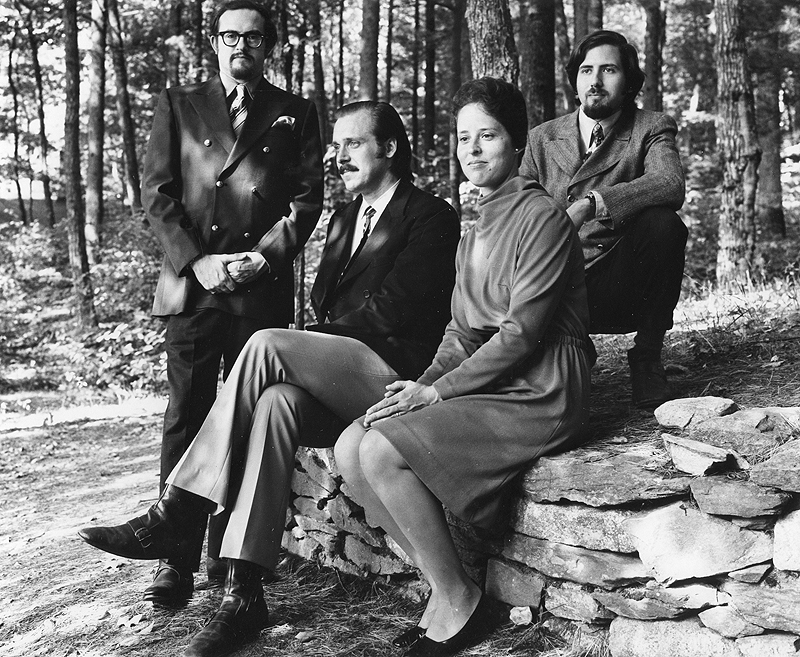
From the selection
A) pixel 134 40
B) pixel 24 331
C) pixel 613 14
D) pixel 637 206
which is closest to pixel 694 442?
pixel 637 206

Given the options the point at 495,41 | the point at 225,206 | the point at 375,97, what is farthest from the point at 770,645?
the point at 375,97

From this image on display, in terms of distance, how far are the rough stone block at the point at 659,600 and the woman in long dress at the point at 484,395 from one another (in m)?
0.49

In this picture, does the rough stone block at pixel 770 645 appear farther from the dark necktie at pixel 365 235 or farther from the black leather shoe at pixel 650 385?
the dark necktie at pixel 365 235

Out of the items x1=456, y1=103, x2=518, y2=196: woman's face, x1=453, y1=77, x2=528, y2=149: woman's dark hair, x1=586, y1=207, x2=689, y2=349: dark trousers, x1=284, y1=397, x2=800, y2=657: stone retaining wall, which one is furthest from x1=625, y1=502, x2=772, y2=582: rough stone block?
x1=453, y1=77, x2=528, y2=149: woman's dark hair

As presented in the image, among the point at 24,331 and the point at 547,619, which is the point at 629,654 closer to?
the point at 547,619

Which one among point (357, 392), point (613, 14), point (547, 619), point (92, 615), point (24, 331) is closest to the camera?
point (547, 619)

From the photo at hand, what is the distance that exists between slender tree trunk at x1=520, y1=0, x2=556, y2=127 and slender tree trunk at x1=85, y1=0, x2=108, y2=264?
9.99m

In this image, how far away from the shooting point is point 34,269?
21953mm

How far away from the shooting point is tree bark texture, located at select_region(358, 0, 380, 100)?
11.3 meters

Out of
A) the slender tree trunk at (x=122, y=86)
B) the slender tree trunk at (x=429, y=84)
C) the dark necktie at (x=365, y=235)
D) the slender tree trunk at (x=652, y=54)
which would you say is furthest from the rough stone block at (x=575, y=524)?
the slender tree trunk at (x=429, y=84)

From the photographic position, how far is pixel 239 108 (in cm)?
386

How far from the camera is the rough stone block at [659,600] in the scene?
2471 millimetres

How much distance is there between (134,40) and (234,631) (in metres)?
20.5

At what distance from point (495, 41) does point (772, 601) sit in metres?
4.68
